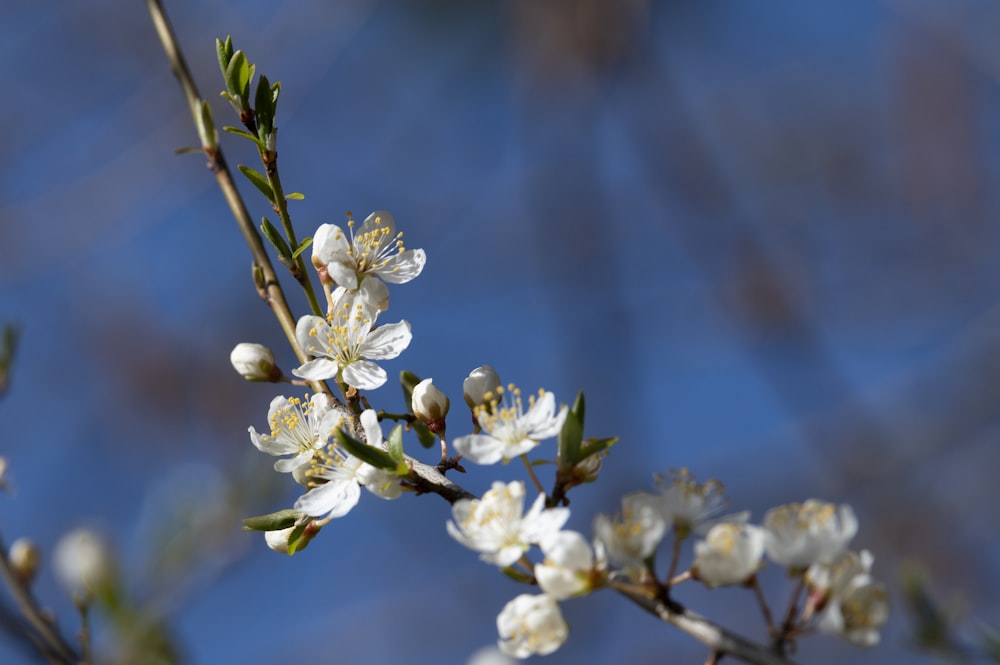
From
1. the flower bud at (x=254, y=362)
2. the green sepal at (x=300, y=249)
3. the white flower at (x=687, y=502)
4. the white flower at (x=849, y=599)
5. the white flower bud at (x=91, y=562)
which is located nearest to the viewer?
the white flower at (x=849, y=599)

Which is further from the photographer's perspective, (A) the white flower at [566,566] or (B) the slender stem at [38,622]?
(B) the slender stem at [38,622]

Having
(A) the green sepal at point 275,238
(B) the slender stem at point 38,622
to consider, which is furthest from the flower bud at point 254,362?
(B) the slender stem at point 38,622

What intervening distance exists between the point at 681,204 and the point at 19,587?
4416 millimetres

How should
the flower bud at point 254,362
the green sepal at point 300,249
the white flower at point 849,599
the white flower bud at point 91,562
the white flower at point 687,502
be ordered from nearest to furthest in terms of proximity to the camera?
the white flower at point 849,599, the white flower at point 687,502, the green sepal at point 300,249, the flower bud at point 254,362, the white flower bud at point 91,562

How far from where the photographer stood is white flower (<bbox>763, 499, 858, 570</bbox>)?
32.0 inches

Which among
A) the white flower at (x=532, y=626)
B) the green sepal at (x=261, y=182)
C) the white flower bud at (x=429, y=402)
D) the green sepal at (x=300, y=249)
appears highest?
the green sepal at (x=261, y=182)

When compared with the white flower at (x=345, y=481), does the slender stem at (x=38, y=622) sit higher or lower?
lower

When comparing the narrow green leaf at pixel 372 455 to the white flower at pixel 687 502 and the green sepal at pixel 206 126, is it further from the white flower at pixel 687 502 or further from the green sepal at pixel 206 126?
the green sepal at pixel 206 126

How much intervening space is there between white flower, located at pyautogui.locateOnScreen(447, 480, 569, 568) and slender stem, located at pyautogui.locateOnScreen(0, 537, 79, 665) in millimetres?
542

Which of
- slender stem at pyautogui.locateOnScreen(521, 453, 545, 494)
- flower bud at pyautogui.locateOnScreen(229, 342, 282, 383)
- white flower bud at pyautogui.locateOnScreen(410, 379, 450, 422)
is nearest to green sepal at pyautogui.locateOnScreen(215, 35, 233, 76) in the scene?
flower bud at pyautogui.locateOnScreen(229, 342, 282, 383)

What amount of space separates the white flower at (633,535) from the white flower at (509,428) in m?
0.11

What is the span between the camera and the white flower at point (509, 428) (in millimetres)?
936

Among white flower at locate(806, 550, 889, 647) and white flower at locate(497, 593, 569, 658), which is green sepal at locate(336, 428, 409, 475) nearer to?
white flower at locate(497, 593, 569, 658)

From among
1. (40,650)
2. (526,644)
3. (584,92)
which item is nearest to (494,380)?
(526,644)
